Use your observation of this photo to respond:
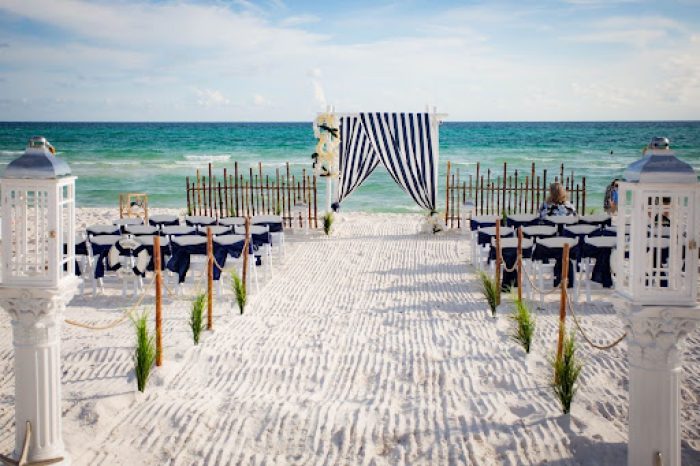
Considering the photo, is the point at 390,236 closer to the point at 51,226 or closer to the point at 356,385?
the point at 356,385

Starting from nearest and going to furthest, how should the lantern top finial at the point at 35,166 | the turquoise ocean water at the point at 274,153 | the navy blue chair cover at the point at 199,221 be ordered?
the lantern top finial at the point at 35,166 < the navy blue chair cover at the point at 199,221 < the turquoise ocean water at the point at 274,153

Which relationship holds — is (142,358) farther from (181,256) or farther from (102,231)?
(102,231)

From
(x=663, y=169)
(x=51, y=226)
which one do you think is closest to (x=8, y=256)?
(x=51, y=226)

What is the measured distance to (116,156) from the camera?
4550cm

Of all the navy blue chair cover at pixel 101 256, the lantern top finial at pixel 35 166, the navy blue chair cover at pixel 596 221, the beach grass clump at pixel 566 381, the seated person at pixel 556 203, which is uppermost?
the lantern top finial at pixel 35 166

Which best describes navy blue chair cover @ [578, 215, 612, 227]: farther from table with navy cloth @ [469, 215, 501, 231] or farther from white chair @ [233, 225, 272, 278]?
white chair @ [233, 225, 272, 278]

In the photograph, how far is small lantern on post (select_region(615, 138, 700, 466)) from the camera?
4.42 meters

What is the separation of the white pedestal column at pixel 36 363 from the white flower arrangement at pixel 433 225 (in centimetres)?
1125

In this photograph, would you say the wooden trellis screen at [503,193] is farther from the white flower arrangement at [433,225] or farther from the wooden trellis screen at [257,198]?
the wooden trellis screen at [257,198]

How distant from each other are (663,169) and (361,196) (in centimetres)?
2330

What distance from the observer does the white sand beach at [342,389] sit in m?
5.03

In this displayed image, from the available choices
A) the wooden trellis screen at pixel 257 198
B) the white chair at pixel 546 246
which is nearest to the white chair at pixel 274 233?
the wooden trellis screen at pixel 257 198

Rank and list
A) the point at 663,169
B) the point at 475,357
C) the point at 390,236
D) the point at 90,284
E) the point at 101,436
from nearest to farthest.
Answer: the point at 663,169 < the point at 101,436 < the point at 475,357 < the point at 90,284 < the point at 390,236

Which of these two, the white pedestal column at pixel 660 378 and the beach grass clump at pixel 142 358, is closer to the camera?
the white pedestal column at pixel 660 378
